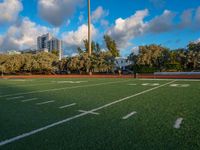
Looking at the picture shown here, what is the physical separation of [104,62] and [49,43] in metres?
99.1

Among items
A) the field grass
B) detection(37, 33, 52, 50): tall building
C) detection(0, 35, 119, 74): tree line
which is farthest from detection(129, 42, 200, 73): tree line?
detection(37, 33, 52, 50): tall building

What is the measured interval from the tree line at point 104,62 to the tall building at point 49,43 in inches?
3133

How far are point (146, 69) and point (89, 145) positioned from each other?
47.0 metres

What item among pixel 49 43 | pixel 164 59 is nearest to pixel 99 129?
pixel 164 59

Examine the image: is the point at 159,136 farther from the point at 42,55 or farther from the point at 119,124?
the point at 42,55

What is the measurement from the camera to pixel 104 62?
53469mm

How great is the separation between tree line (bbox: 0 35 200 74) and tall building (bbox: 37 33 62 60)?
79569 millimetres

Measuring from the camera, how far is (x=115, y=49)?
7194 centimetres

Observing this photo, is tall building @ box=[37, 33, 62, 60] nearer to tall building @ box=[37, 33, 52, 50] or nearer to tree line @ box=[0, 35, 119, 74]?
tall building @ box=[37, 33, 52, 50]

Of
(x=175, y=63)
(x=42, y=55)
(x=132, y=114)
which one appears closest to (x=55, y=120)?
(x=132, y=114)

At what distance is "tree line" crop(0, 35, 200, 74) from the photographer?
155 feet

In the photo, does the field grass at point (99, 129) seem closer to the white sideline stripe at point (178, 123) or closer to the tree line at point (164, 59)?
the white sideline stripe at point (178, 123)

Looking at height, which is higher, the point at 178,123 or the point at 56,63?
the point at 56,63

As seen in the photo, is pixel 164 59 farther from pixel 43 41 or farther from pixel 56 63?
pixel 43 41
